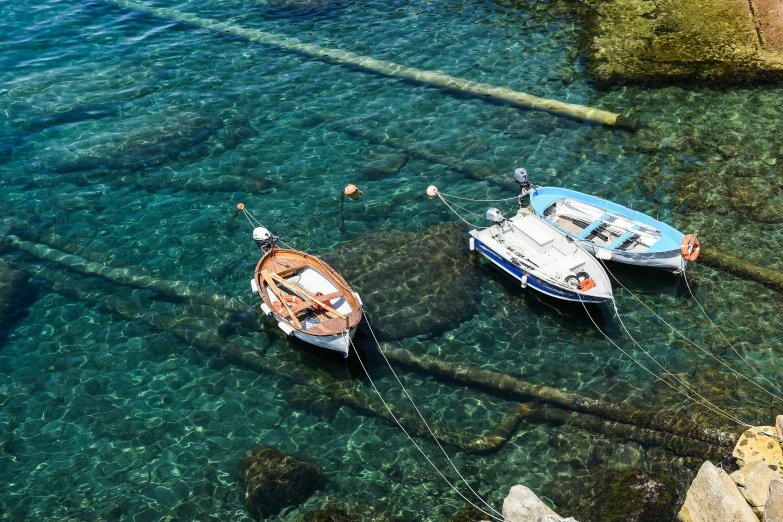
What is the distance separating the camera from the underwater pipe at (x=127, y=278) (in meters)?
25.3

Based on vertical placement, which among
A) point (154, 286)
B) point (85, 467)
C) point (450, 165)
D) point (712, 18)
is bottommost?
point (85, 467)

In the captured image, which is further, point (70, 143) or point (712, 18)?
point (712, 18)

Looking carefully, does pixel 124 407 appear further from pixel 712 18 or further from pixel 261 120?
pixel 712 18

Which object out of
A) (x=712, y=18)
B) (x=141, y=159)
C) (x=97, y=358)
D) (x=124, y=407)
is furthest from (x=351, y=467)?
(x=712, y=18)

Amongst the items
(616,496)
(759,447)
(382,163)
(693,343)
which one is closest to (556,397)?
(616,496)

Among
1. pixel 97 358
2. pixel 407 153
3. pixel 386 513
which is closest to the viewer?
pixel 386 513

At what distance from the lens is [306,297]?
77.5 ft

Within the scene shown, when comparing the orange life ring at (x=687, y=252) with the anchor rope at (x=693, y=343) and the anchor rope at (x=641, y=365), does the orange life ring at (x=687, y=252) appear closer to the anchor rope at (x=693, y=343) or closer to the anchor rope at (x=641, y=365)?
the anchor rope at (x=693, y=343)

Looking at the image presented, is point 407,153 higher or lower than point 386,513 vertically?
higher

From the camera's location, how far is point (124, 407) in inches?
875

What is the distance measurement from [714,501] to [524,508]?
4.45 m

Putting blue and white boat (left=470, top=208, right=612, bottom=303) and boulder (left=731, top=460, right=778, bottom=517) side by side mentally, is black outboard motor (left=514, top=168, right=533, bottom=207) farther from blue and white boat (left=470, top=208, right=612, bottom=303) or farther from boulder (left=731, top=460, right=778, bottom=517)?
boulder (left=731, top=460, right=778, bottom=517)

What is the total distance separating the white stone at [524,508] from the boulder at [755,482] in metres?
4.81

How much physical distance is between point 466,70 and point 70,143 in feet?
66.7
